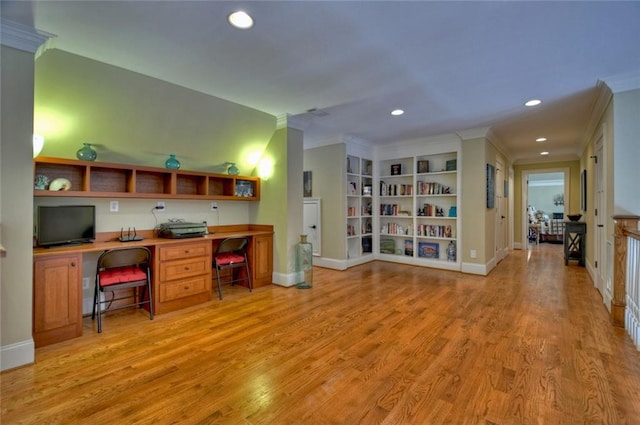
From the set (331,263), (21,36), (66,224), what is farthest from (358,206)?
(21,36)

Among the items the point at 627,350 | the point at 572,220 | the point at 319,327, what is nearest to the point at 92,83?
the point at 319,327

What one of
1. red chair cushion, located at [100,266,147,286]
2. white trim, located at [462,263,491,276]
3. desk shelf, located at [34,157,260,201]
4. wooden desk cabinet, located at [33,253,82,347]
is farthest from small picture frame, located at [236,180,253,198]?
white trim, located at [462,263,491,276]

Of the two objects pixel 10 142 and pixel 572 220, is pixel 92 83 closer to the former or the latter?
pixel 10 142

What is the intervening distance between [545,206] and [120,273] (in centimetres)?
1551

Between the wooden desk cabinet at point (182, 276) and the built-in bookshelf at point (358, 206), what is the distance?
9.08 feet

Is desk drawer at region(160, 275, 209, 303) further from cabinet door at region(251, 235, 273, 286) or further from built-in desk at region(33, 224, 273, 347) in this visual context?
cabinet door at region(251, 235, 273, 286)

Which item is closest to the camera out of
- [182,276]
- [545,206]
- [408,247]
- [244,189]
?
[182,276]

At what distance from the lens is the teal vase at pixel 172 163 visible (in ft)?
11.7

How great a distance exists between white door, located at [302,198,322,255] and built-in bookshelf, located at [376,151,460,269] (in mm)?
1371

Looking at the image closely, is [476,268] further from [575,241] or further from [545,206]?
[545,206]

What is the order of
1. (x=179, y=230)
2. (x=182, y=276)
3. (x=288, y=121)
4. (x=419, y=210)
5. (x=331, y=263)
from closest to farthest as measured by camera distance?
1. (x=182, y=276)
2. (x=179, y=230)
3. (x=288, y=121)
4. (x=331, y=263)
5. (x=419, y=210)

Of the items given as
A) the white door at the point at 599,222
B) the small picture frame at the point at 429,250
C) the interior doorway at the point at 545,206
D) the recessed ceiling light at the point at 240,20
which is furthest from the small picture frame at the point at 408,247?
the recessed ceiling light at the point at 240,20

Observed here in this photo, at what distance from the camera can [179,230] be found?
11.2ft

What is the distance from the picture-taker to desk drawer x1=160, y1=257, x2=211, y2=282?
3.17m
